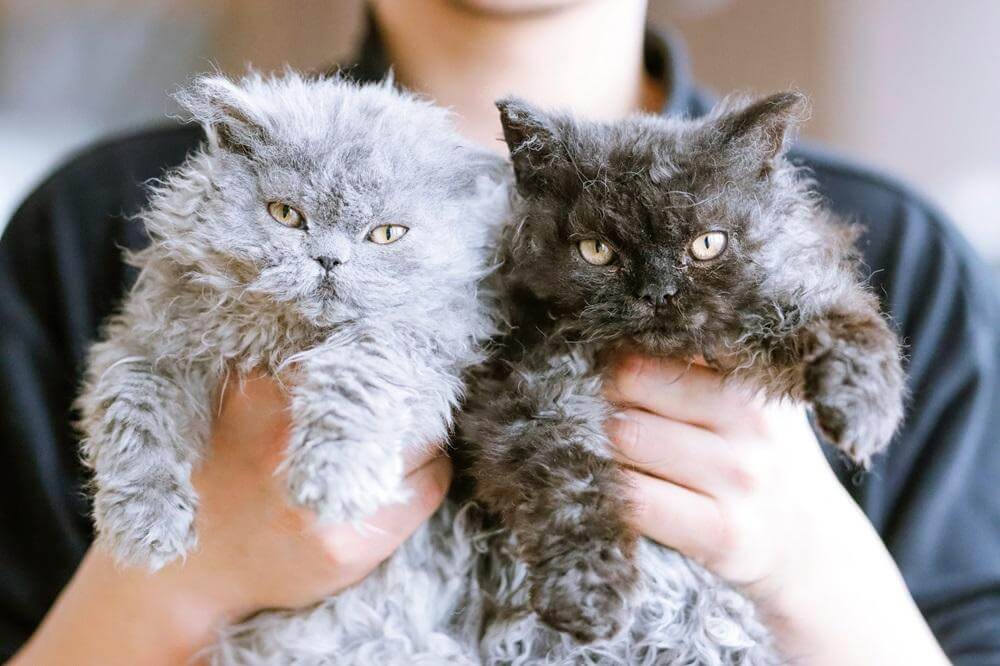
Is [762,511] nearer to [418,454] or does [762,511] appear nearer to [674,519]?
[674,519]

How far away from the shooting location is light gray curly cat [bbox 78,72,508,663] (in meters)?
0.87

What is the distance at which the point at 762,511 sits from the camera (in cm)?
103

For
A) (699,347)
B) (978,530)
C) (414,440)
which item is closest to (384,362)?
(414,440)

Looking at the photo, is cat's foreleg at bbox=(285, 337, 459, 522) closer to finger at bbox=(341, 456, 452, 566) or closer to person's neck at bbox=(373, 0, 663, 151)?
finger at bbox=(341, 456, 452, 566)

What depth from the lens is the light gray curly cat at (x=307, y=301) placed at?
2.86ft

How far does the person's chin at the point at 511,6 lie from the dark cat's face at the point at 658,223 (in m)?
0.42

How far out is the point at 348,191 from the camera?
2.96 ft

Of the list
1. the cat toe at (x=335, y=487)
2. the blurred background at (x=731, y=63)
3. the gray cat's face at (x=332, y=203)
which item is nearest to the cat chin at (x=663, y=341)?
the gray cat's face at (x=332, y=203)

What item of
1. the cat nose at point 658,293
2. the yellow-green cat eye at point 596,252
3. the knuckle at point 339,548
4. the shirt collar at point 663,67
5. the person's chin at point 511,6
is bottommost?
the knuckle at point 339,548

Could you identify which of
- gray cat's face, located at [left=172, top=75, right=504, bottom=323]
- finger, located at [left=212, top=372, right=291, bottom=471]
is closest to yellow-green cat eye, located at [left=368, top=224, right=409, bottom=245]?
gray cat's face, located at [left=172, top=75, right=504, bottom=323]

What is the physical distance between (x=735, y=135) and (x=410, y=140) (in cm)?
37

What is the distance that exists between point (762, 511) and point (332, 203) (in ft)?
2.09

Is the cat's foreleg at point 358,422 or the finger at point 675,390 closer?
the cat's foreleg at point 358,422

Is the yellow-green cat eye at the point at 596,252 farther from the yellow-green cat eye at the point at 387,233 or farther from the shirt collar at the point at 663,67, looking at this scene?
the shirt collar at the point at 663,67
